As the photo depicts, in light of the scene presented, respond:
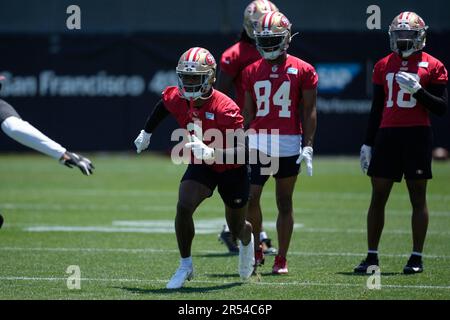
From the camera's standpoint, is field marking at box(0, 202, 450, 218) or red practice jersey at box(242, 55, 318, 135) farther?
field marking at box(0, 202, 450, 218)

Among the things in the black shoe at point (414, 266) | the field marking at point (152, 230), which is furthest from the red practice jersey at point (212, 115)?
the field marking at point (152, 230)

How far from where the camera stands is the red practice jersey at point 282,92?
7742mm

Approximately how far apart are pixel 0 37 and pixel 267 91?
12.6 m

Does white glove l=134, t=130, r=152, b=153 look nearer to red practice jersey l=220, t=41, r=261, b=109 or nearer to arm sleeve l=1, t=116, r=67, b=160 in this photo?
arm sleeve l=1, t=116, r=67, b=160

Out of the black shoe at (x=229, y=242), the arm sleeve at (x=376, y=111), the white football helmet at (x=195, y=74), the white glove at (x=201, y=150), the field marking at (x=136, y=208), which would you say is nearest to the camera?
the white glove at (x=201, y=150)

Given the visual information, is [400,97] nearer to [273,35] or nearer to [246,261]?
[273,35]

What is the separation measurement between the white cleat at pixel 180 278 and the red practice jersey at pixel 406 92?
210 cm

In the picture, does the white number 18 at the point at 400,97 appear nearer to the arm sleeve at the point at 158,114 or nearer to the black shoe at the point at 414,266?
the black shoe at the point at 414,266

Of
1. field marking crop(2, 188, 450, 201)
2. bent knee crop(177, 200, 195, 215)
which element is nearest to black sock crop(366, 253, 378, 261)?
bent knee crop(177, 200, 195, 215)

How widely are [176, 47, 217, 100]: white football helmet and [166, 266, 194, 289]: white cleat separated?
1.23m

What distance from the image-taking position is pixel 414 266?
297 inches

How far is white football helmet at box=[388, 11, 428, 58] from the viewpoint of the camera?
7621 millimetres

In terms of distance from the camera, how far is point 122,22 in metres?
20.3
